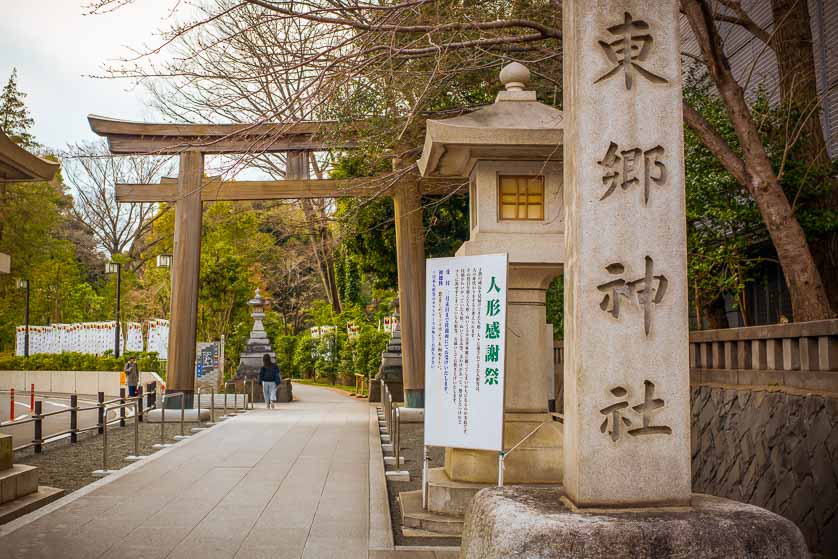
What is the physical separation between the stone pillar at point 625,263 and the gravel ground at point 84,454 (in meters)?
7.26

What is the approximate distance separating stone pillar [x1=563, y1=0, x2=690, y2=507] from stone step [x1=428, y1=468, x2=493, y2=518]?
2.80 metres

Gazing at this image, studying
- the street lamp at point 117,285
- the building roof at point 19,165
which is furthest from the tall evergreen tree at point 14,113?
the building roof at point 19,165

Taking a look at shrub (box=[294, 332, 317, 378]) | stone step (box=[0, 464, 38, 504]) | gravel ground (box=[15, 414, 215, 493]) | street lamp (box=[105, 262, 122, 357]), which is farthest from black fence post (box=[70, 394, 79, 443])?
shrub (box=[294, 332, 317, 378])

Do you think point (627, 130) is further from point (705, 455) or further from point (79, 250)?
point (79, 250)

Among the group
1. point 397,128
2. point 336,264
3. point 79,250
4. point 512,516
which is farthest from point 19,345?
point 512,516

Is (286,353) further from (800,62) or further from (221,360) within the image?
(800,62)

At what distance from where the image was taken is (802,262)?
8.02m

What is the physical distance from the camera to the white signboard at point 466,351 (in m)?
6.56

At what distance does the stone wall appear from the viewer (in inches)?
235

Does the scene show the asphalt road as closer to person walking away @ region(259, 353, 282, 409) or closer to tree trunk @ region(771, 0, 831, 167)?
person walking away @ region(259, 353, 282, 409)

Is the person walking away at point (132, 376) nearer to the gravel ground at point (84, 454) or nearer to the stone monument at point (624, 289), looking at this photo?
the gravel ground at point (84, 454)

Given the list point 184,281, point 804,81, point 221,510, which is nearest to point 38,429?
point 184,281

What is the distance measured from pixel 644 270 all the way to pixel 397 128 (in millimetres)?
7444

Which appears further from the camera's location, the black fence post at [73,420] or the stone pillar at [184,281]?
the stone pillar at [184,281]
